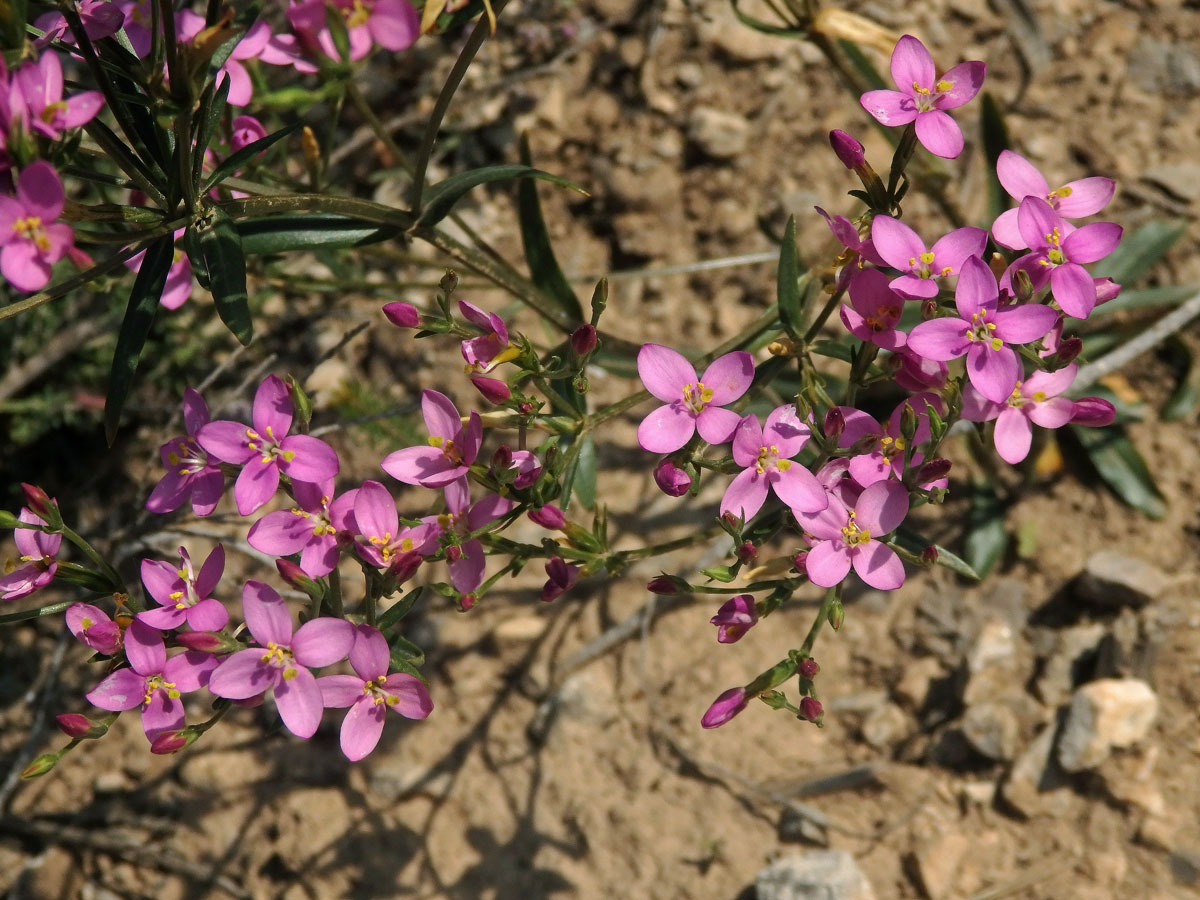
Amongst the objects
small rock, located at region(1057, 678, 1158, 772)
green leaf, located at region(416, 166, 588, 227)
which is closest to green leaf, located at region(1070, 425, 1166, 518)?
small rock, located at region(1057, 678, 1158, 772)

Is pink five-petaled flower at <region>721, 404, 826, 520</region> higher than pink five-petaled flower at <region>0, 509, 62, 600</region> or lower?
higher

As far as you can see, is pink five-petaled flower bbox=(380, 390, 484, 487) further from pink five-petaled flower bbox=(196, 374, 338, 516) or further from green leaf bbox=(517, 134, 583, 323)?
green leaf bbox=(517, 134, 583, 323)

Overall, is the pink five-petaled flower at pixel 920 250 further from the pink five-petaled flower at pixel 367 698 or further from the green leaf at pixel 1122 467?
the green leaf at pixel 1122 467


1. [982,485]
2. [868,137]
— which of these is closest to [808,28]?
[868,137]

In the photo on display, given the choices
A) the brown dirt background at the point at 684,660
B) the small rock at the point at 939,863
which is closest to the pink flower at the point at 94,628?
the brown dirt background at the point at 684,660

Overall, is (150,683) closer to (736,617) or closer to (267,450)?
(267,450)

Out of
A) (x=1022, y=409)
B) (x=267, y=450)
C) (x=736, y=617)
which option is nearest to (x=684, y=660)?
(x=736, y=617)
